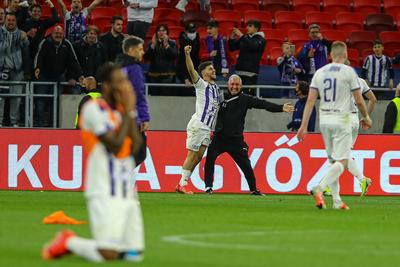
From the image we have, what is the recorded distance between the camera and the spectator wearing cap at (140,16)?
2514 centimetres

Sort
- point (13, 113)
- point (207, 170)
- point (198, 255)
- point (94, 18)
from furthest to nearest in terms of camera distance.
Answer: point (94, 18) < point (13, 113) < point (207, 170) < point (198, 255)

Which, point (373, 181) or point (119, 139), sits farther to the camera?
point (373, 181)

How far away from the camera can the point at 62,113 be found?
82.9 ft

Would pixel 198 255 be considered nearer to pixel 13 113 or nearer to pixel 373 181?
pixel 373 181

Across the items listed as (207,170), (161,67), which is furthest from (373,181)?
(161,67)

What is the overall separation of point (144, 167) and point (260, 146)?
Result: 2.29 m

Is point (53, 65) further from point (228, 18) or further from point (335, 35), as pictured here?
point (335, 35)

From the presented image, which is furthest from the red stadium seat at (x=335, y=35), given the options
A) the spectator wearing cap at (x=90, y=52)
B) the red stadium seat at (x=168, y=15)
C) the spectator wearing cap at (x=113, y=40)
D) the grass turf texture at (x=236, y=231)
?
the grass turf texture at (x=236, y=231)

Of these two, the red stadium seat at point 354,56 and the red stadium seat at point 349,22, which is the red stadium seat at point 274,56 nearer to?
the red stadium seat at point 354,56

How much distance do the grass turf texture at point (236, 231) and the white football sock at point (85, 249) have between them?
8 centimetres

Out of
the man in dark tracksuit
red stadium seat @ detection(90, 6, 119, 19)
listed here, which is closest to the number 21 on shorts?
the man in dark tracksuit

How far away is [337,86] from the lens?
16.8 metres

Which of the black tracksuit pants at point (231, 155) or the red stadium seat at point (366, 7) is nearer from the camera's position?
the black tracksuit pants at point (231, 155)

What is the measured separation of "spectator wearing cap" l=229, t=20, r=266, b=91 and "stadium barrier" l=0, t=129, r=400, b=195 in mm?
2342
